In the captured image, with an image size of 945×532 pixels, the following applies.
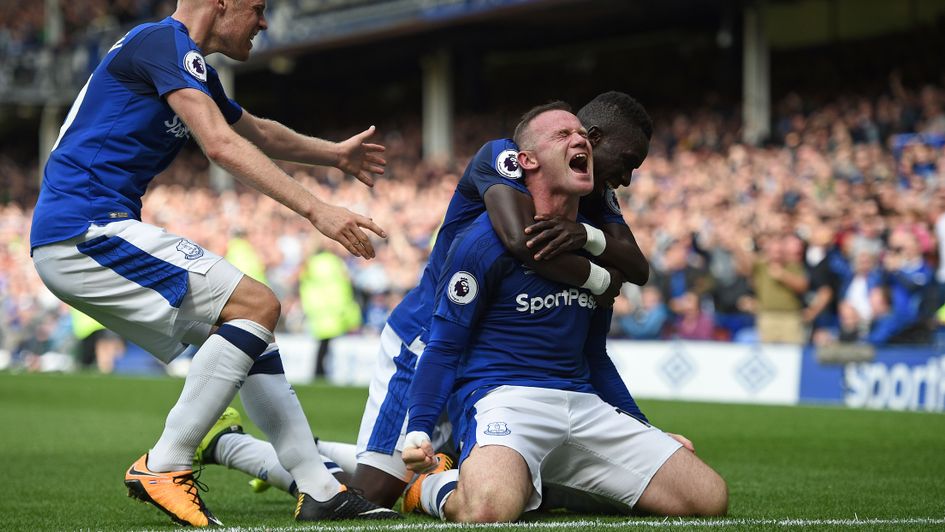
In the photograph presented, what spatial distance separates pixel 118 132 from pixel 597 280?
1.93 m

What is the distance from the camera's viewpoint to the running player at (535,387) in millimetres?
5137

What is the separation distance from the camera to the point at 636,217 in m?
17.5

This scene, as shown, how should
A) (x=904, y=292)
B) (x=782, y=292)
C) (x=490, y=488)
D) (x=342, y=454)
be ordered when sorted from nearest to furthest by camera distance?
(x=490, y=488) → (x=342, y=454) → (x=904, y=292) → (x=782, y=292)

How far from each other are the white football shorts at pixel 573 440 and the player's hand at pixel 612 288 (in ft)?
1.28

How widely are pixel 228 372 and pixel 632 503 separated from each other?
168 centimetres

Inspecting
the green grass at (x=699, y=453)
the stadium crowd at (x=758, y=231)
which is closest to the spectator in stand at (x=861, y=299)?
the stadium crowd at (x=758, y=231)

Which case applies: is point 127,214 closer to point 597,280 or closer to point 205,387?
point 205,387

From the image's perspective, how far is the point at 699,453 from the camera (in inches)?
348

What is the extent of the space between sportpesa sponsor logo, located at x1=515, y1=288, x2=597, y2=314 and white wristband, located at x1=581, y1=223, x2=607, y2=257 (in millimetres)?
179

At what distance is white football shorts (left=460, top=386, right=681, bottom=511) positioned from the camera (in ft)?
16.9

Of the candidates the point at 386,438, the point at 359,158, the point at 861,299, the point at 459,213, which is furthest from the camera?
the point at 861,299

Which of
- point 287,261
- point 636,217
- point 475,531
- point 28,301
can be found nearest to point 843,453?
point 475,531

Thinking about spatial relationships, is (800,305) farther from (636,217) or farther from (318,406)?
(318,406)

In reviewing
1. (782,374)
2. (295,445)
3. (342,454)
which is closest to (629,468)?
(295,445)
